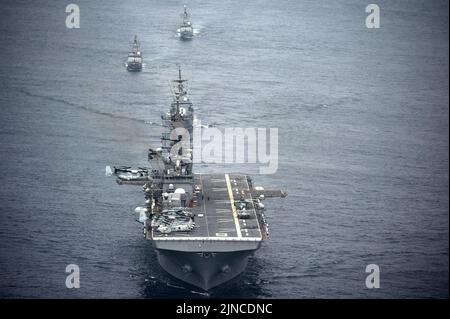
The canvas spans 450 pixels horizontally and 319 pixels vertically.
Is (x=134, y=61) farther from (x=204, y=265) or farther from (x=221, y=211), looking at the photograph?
(x=204, y=265)

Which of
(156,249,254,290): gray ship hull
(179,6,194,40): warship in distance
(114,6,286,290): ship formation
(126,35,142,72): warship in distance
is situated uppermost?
(179,6,194,40): warship in distance

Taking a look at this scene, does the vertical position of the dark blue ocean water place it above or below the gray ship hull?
above

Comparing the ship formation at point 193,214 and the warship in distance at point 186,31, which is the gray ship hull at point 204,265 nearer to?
the ship formation at point 193,214

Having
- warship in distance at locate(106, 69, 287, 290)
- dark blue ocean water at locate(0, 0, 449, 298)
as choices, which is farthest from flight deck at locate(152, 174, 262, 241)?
dark blue ocean water at locate(0, 0, 449, 298)

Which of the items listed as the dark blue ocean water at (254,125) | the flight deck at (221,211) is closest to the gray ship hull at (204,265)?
the dark blue ocean water at (254,125)

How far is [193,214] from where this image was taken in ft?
260

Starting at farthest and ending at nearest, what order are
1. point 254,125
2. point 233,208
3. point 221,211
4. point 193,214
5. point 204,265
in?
point 254,125 → point 233,208 → point 221,211 → point 193,214 → point 204,265

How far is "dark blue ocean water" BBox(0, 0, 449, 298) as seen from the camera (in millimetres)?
79688

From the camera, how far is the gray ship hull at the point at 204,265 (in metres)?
73.1

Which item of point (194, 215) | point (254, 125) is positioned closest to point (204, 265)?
point (194, 215)

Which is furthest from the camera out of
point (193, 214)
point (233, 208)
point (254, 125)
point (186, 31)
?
point (186, 31)

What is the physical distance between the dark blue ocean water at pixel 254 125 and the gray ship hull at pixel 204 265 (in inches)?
35.9

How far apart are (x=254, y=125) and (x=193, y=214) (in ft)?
134

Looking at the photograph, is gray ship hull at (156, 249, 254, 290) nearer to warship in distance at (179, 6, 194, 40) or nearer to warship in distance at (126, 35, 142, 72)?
warship in distance at (126, 35, 142, 72)
